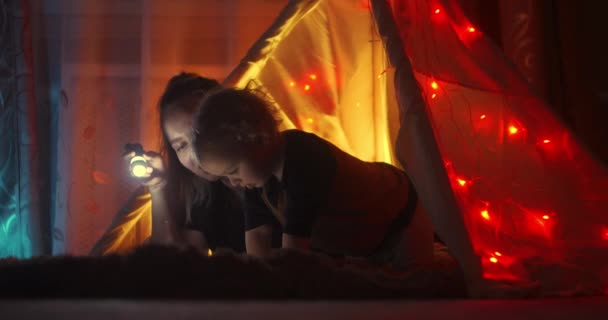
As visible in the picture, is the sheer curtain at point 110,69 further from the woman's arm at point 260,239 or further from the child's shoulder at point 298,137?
the child's shoulder at point 298,137

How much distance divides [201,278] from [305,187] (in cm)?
42

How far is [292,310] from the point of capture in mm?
802

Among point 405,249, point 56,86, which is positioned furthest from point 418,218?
point 56,86

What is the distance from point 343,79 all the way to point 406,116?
63cm

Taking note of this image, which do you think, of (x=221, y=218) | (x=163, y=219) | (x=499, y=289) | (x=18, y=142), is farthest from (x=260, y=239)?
(x=18, y=142)

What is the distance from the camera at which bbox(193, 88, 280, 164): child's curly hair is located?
121cm

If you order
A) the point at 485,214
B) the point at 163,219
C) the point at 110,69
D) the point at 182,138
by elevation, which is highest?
the point at 110,69

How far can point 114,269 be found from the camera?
90 centimetres

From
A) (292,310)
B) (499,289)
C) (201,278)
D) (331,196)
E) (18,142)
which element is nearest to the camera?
(292,310)

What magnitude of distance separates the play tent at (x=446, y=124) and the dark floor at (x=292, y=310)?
9.2 inches

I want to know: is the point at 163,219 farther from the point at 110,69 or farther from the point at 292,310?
the point at 292,310

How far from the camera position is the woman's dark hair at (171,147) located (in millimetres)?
1526

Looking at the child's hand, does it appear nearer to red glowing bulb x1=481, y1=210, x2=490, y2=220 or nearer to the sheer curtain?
red glowing bulb x1=481, y1=210, x2=490, y2=220

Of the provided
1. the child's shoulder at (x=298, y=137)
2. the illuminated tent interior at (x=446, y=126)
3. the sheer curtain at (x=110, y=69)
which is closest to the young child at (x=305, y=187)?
the child's shoulder at (x=298, y=137)
